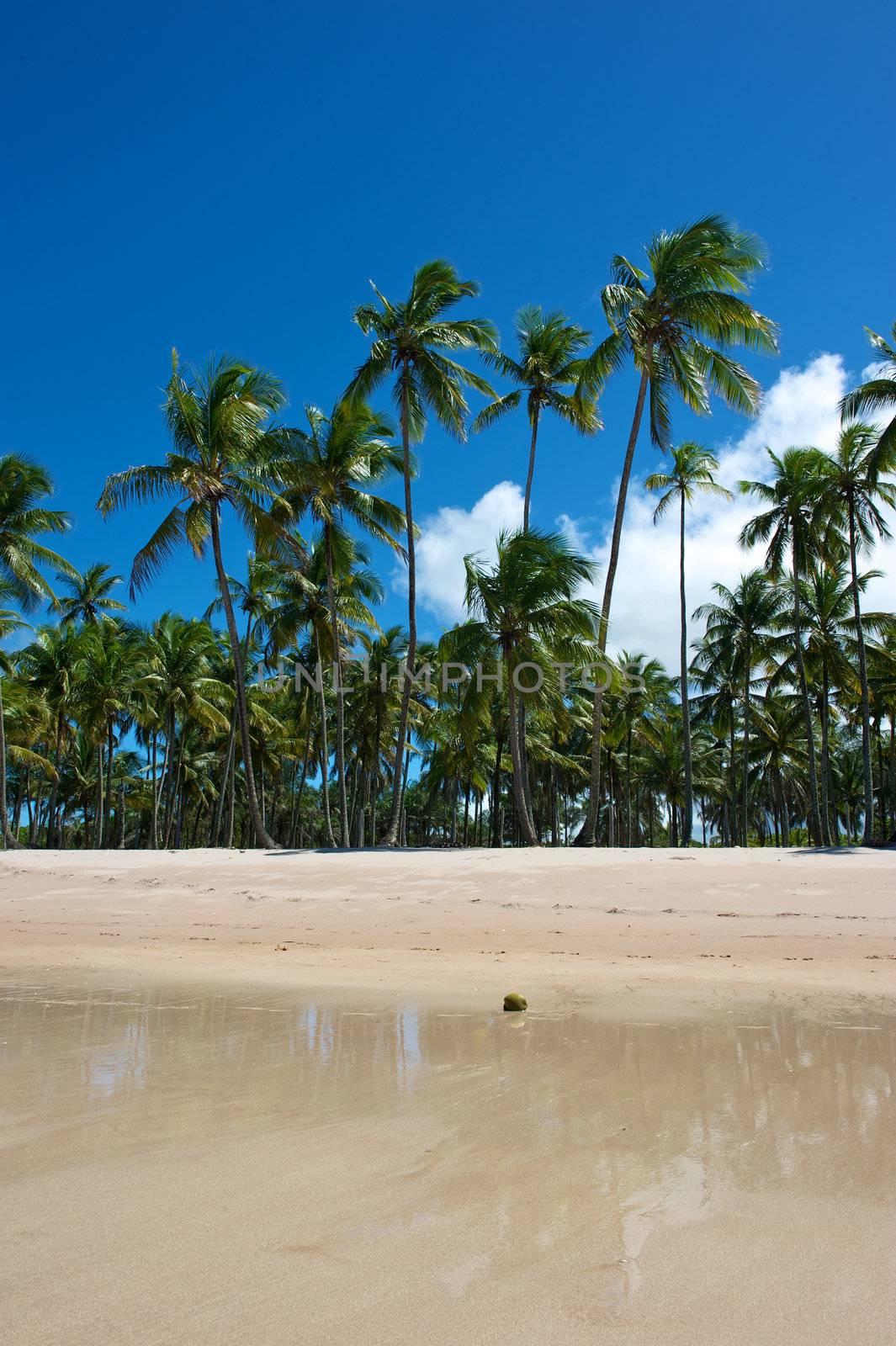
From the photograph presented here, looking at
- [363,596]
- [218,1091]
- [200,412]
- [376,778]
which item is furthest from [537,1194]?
[376,778]

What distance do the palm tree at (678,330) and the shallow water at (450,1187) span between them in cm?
1556

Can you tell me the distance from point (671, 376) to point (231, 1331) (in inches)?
836

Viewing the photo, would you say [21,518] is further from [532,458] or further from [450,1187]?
[450,1187]

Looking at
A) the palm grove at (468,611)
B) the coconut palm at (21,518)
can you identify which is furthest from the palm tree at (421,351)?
the coconut palm at (21,518)

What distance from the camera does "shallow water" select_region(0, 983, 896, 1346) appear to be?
202 cm

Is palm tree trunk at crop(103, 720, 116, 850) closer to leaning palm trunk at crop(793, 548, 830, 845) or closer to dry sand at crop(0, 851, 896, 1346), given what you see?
leaning palm trunk at crop(793, 548, 830, 845)

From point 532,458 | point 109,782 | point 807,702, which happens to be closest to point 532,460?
point 532,458

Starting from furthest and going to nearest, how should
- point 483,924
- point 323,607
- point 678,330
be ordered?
point 323,607 < point 678,330 < point 483,924

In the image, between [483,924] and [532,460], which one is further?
[532,460]

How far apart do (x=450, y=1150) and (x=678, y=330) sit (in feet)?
66.7

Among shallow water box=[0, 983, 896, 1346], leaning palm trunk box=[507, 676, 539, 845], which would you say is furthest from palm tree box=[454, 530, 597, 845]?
shallow water box=[0, 983, 896, 1346]

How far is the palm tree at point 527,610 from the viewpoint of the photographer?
20.3m

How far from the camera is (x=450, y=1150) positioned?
3105mm

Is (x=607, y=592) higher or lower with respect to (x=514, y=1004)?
higher
